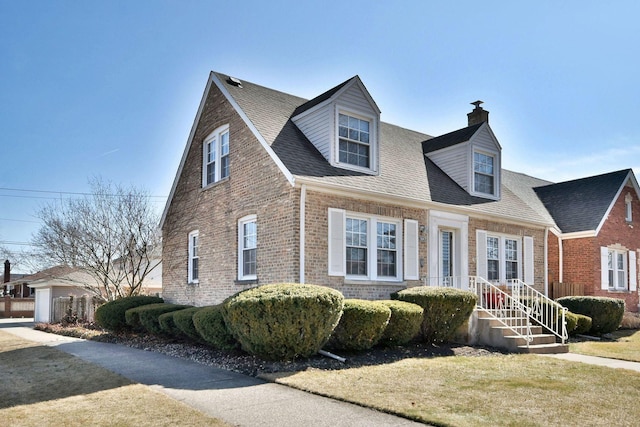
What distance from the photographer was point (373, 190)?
563 inches

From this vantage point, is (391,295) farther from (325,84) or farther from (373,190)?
(325,84)

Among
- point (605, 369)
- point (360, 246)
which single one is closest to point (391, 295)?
point (360, 246)

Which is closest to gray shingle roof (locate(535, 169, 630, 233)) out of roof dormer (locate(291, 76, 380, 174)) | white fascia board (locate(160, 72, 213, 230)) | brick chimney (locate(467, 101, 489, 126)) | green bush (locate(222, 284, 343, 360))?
brick chimney (locate(467, 101, 489, 126))

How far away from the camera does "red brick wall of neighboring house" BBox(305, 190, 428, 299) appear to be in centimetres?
Result: 1299

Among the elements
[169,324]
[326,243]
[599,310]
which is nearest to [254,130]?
[326,243]

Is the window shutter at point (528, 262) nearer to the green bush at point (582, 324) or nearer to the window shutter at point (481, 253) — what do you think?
the window shutter at point (481, 253)

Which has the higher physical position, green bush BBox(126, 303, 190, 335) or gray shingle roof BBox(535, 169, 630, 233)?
gray shingle roof BBox(535, 169, 630, 233)

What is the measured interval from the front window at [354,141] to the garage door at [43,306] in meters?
23.0

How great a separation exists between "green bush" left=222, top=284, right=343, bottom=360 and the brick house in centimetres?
247

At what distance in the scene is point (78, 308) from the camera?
77.6ft

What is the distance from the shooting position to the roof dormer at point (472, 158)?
723 inches

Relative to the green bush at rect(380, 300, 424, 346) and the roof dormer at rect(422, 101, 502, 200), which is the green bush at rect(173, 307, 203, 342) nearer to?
the green bush at rect(380, 300, 424, 346)

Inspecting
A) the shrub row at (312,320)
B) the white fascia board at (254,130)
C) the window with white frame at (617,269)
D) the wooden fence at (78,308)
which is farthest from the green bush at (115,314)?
the window with white frame at (617,269)

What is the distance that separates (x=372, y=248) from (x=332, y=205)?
176 cm
